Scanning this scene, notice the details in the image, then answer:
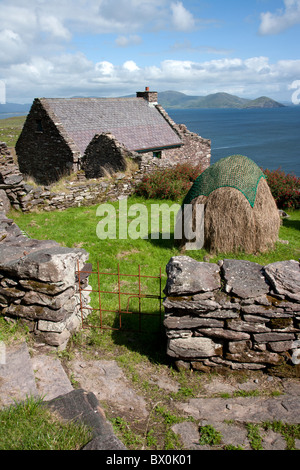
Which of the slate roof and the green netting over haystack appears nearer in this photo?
the green netting over haystack

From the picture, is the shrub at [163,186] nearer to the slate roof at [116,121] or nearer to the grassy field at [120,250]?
the grassy field at [120,250]

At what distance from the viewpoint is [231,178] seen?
10.5m

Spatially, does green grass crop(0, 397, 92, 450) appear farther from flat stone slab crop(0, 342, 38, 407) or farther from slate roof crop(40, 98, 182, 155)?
slate roof crop(40, 98, 182, 155)

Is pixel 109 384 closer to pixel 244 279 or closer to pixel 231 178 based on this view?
pixel 244 279

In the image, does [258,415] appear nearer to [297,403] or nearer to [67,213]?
[297,403]

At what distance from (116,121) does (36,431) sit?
23.9m

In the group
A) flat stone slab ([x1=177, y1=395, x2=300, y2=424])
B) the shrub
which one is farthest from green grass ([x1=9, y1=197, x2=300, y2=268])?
flat stone slab ([x1=177, y1=395, x2=300, y2=424])

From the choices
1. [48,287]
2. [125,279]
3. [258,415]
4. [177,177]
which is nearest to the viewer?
[258,415]

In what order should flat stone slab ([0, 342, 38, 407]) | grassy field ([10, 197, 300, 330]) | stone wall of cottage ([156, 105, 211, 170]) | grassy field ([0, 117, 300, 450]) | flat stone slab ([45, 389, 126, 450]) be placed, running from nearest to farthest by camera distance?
flat stone slab ([45, 389, 126, 450]) < grassy field ([0, 117, 300, 450]) < flat stone slab ([0, 342, 38, 407]) < grassy field ([10, 197, 300, 330]) < stone wall of cottage ([156, 105, 211, 170])

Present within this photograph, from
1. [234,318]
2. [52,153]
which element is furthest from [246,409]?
[52,153]

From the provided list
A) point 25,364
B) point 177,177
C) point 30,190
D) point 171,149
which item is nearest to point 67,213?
point 30,190

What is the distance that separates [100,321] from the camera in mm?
6543

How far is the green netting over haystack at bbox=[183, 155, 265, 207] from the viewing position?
1048 centimetres
